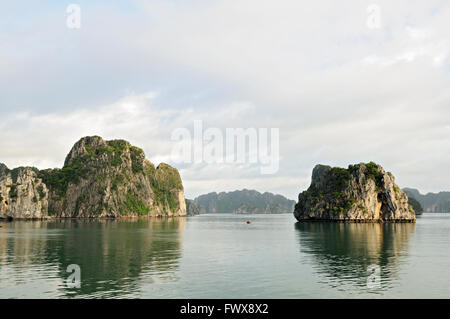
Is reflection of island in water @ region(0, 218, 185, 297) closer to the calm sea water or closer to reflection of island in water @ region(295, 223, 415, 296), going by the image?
the calm sea water

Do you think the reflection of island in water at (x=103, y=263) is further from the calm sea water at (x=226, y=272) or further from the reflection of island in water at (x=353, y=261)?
the reflection of island in water at (x=353, y=261)

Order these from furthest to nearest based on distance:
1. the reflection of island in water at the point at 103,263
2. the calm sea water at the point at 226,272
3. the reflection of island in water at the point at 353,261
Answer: the reflection of island in water at the point at 353,261 < the reflection of island in water at the point at 103,263 < the calm sea water at the point at 226,272

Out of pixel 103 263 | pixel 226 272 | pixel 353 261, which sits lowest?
pixel 353 261

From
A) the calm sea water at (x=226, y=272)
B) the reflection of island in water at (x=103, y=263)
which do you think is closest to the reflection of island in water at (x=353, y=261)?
the calm sea water at (x=226, y=272)

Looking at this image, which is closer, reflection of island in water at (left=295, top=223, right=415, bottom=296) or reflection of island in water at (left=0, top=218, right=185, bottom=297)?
reflection of island in water at (left=0, top=218, right=185, bottom=297)

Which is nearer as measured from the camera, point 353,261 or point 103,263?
point 103,263

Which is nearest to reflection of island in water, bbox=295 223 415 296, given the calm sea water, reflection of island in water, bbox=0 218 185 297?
the calm sea water

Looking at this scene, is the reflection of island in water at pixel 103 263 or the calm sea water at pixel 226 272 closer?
the calm sea water at pixel 226 272

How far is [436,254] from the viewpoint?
80.5m

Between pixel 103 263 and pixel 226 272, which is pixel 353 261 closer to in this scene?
pixel 226 272

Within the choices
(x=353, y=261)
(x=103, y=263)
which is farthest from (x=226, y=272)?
(x=353, y=261)
